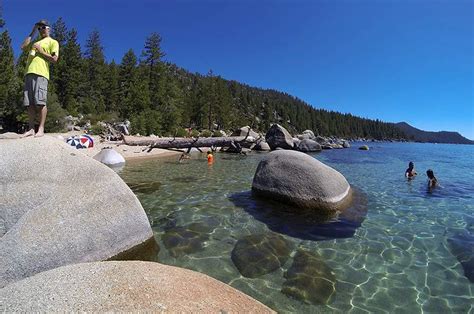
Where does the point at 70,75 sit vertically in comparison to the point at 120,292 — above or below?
above

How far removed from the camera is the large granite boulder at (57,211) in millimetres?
4441

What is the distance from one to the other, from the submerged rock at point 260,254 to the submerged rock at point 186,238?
92 cm

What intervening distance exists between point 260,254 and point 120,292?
3835 millimetres

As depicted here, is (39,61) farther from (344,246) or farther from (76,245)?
(344,246)

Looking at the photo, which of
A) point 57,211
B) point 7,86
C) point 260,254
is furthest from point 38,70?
point 7,86

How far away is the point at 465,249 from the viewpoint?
6.66 meters

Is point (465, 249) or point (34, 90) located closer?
point (34, 90)

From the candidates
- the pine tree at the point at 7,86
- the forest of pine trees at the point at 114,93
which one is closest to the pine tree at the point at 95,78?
the forest of pine trees at the point at 114,93

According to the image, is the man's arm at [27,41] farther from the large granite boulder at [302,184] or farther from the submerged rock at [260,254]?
the large granite boulder at [302,184]

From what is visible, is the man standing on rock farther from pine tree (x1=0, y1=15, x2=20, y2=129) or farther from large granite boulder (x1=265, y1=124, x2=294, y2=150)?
large granite boulder (x1=265, y1=124, x2=294, y2=150)

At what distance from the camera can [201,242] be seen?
662 centimetres

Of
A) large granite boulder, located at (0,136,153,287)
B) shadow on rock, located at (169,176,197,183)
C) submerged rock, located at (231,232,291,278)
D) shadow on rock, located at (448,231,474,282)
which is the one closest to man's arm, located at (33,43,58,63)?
large granite boulder, located at (0,136,153,287)

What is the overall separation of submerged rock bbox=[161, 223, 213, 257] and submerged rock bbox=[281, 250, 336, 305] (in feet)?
7.09

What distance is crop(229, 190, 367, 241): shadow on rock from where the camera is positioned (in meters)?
7.31
